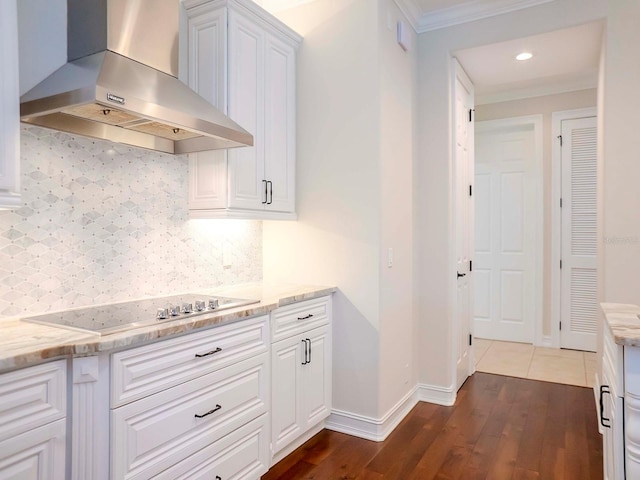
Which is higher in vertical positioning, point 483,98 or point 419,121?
point 483,98

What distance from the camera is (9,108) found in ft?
4.98

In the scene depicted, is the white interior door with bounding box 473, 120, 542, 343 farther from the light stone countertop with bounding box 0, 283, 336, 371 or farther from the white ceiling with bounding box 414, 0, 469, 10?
the light stone countertop with bounding box 0, 283, 336, 371

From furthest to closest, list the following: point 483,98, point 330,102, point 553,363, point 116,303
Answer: point 483,98
point 553,363
point 330,102
point 116,303

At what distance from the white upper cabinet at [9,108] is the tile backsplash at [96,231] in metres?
0.28

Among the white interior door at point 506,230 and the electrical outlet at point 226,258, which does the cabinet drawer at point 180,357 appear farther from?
the white interior door at point 506,230

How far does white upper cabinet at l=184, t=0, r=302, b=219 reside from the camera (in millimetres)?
2396

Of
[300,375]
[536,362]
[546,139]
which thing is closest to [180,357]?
→ [300,375]

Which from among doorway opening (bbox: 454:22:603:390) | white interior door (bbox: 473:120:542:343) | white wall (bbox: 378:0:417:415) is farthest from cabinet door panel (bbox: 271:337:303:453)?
white interior door (bbox: 473:120:542:343)

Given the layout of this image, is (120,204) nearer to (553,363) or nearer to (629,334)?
(629,334)

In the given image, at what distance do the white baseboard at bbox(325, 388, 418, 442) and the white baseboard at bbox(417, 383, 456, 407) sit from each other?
0.49 m

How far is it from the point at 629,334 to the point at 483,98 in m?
4.22

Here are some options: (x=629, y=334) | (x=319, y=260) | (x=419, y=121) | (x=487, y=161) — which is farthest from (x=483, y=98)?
(x=629, y=334)

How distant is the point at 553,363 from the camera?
4.26 meters

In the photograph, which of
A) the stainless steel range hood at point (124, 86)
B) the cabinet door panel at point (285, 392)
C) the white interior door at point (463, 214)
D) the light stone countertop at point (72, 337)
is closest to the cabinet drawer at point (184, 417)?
the cabinet door panel at point (285, 392)
